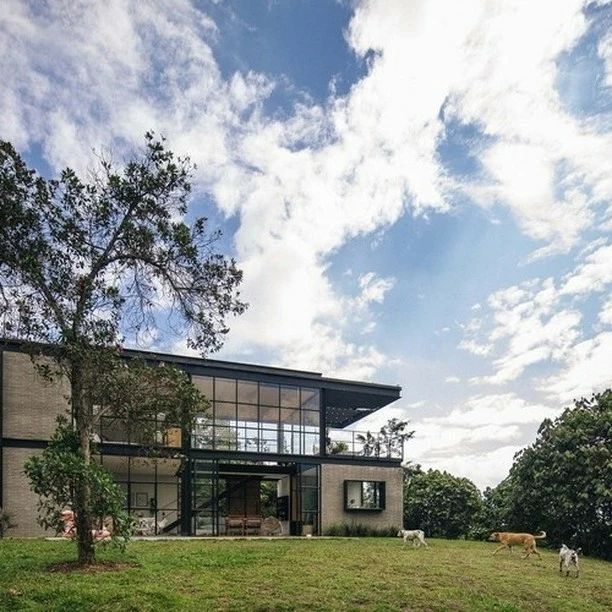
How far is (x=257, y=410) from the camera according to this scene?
1107 inches

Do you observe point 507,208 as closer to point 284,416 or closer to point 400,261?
point 400,261

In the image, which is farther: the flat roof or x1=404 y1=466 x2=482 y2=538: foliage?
x1=404 y1=466 x2=482 y2=538: foliage

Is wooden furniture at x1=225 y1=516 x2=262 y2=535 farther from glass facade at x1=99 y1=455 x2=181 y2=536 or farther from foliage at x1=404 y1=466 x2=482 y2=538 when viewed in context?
foliage at x1=404 y1=466 x2=482 y2=538

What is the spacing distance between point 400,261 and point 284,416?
9.90 m

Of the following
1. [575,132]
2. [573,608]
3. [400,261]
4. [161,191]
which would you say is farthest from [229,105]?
[573,608]

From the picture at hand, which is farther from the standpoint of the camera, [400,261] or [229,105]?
[400,261]

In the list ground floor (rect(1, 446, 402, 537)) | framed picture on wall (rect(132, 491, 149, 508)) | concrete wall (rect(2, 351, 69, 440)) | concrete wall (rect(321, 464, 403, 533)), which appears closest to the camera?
concrete wall (rect(2, 351, 69, 440))

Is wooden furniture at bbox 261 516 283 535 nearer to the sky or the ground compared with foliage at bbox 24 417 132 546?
nearer to the ground

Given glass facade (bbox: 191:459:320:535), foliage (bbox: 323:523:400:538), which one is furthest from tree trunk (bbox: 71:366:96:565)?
foliage (bbox: 323:523:400:538)

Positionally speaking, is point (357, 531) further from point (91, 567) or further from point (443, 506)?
point (91, 567)

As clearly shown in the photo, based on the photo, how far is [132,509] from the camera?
26422mm

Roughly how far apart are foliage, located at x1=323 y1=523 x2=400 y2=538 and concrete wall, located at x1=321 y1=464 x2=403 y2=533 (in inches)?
6.8

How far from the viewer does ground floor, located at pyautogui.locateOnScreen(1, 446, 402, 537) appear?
2559cm

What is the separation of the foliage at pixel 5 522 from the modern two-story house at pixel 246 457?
241cm
